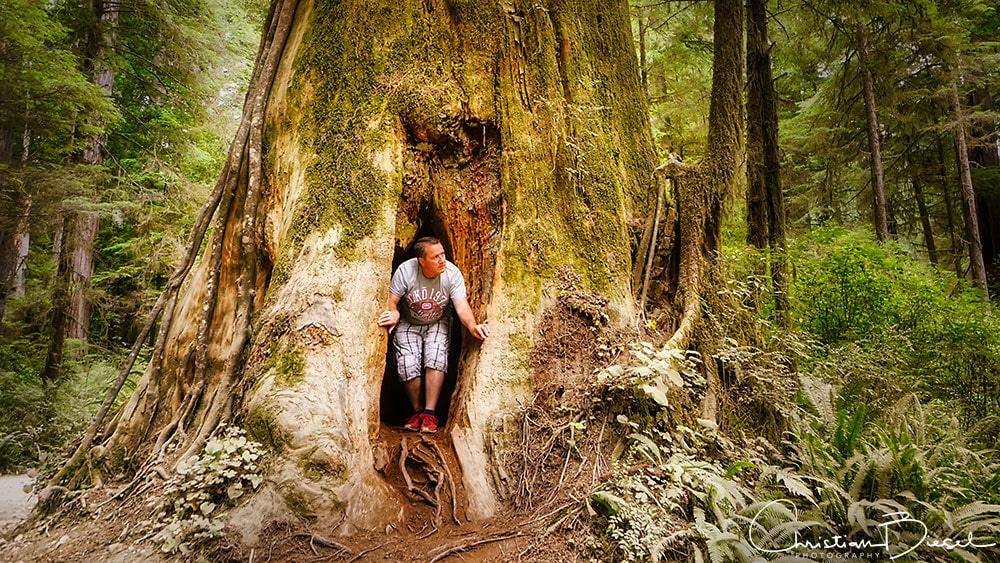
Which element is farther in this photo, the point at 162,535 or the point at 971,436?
the point at 971,436

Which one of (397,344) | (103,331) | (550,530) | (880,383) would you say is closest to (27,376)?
(103,331)

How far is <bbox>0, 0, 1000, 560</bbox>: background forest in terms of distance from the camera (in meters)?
3.17

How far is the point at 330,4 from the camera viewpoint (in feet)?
14.6

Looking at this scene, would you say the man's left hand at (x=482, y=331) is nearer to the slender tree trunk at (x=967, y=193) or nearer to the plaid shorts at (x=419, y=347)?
the plaid shorts at (x=419, y=347)

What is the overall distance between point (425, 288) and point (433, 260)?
36 centimetres

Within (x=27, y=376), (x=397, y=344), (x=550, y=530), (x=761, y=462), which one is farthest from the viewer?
(x=27, y=376)

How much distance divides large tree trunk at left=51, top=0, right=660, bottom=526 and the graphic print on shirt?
357 mm

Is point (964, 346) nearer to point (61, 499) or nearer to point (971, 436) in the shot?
point (971, 436)

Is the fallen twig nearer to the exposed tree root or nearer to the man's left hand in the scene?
the exposed tree root

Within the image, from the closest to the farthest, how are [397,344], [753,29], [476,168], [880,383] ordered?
[476,168] → [397,344] → [880,383] → [753,29]

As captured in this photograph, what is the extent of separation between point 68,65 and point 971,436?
1178cm

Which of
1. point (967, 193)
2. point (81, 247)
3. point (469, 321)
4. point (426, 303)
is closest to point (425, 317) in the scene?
point (426, 303)

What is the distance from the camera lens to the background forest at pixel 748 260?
317 centimetres

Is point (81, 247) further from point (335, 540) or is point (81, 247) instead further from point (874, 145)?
point (874, 145)
